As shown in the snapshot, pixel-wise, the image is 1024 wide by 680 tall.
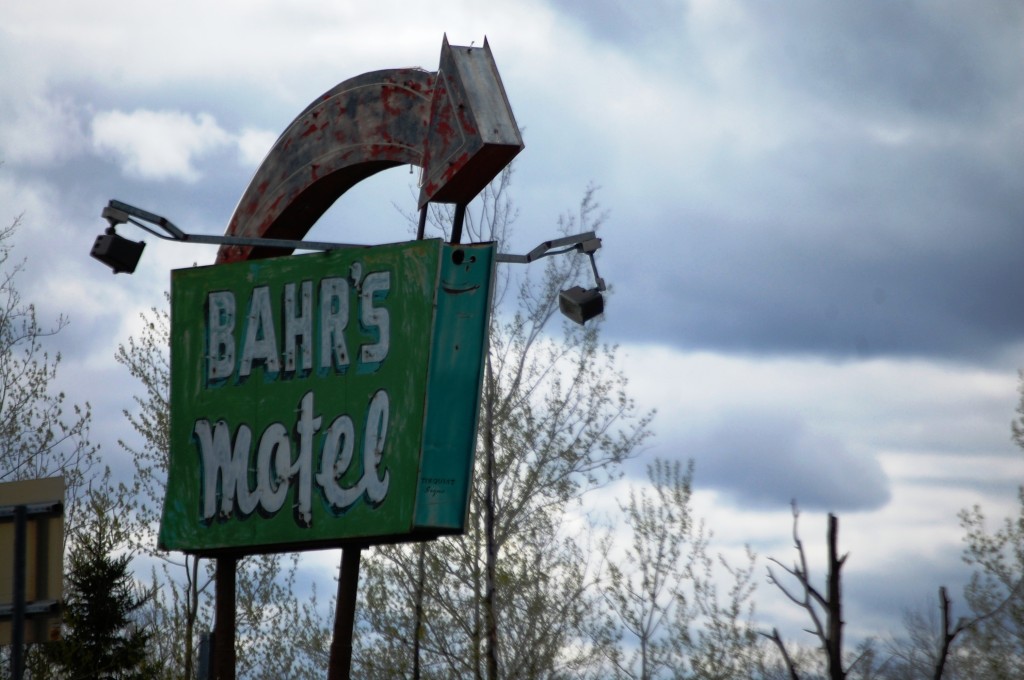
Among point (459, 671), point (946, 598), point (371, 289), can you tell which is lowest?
point (459, 671)

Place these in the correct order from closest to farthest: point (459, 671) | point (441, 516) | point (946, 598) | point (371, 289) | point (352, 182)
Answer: point (946, 598), point (441, 516), point (371, 289), point (352, 182), point (459, 671)

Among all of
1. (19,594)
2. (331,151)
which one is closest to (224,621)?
(19,594)

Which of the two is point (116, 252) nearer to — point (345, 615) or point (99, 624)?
point (345, 615)

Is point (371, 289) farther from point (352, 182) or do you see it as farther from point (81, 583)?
point (81, 583)

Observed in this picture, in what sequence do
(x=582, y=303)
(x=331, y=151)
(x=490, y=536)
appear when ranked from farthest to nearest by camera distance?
(x=490, y=536), (x=331, y=151), (x=582, y=303)

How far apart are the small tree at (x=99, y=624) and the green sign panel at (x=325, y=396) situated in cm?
1142

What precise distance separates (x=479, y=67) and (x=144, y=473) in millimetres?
16607

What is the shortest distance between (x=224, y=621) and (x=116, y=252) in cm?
333

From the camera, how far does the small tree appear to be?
21312 millimetres

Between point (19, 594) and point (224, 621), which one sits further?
point (224, 621)

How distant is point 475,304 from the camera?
10211mm

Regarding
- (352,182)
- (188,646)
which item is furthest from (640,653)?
(352,182)

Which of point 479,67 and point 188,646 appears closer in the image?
point 479,67

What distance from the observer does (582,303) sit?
36.2 feet
